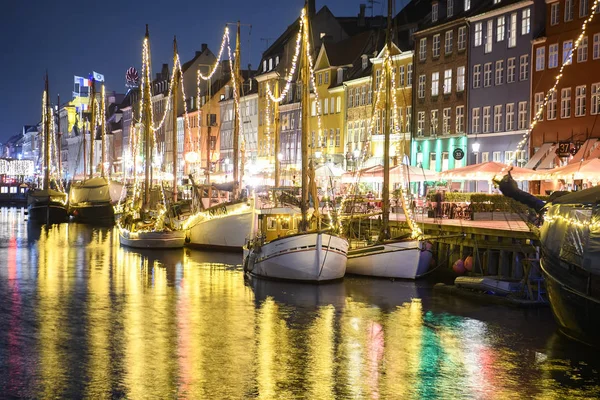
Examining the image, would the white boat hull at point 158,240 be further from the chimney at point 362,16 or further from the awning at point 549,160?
the chimney at point 362,16

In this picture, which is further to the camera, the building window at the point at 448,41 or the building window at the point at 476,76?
the building window at the point at 448,41

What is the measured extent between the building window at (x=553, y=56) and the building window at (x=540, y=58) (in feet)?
2.01

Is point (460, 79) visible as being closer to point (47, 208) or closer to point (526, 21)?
point (526, 21)

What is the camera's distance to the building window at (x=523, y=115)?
58531 mm

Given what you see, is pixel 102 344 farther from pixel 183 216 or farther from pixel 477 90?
pixel 477 90

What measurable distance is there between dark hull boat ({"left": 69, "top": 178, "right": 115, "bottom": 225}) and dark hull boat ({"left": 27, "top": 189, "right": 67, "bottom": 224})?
4.03ft

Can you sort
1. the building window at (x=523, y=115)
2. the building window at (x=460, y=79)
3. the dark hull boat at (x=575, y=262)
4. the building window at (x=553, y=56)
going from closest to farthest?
1. the dark hull boat at (x=575, y=262)
2. the building window at (x=553, y=56)
3. the building window at (x=523, y=115)
4. the building window at (x=460, y=79)

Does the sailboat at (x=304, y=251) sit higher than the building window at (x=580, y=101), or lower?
lower

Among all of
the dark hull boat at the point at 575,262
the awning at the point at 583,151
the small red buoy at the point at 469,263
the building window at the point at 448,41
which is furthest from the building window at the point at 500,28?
the dark hull boat at the point at 575,262

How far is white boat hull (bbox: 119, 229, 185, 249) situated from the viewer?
1981 inches

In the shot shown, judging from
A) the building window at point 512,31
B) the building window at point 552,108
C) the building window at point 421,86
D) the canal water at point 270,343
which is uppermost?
the building window at point 512,31

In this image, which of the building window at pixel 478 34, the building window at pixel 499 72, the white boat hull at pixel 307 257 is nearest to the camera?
the white boat hull at pixel 307 257

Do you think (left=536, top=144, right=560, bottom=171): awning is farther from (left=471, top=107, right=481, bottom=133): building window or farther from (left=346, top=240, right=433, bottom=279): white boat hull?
(left=346, top=240, right=433, bottom=279): white boat hull

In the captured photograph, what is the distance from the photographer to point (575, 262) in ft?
71.8
